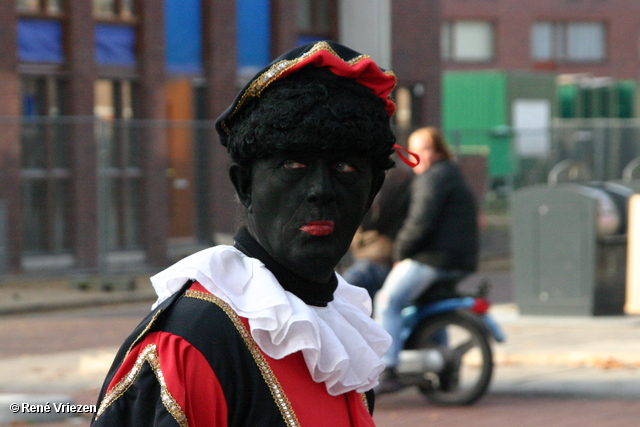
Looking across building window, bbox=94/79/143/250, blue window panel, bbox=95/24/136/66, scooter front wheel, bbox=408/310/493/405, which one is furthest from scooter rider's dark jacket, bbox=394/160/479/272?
blue window panel, bbox=95/24/136/66

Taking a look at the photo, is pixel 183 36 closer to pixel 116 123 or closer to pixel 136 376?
pixel 116 123

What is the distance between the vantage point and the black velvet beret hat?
1854 millimetres

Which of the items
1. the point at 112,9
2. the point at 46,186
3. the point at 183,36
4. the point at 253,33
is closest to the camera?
the point at 46,186

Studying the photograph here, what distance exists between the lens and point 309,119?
1.81 metres

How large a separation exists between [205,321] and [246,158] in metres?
0.31

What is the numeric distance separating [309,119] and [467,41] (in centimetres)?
5241

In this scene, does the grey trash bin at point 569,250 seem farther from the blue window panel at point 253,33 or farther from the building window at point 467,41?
the building window at point 467,41

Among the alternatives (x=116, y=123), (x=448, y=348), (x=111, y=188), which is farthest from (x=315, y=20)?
(x=448, y=348)

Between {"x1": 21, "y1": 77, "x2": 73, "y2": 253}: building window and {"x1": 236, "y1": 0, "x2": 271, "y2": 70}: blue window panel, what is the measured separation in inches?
184

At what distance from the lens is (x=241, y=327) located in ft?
5.86

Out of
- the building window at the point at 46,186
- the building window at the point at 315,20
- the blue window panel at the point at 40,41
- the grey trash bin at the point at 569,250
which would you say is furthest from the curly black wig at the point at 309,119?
the building window at the point at 315,20

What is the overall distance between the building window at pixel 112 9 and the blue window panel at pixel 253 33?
2.23m

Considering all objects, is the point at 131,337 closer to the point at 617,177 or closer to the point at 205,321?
the point at 205,321

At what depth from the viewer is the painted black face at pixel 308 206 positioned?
72.4 inches
